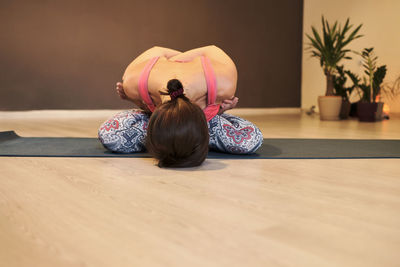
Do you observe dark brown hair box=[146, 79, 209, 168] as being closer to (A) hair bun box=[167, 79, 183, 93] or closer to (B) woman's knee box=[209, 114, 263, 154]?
(A) hair bun box=[167, 79, 183, 93]

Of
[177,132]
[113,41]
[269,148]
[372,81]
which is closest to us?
[177,132]

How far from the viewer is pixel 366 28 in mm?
4969

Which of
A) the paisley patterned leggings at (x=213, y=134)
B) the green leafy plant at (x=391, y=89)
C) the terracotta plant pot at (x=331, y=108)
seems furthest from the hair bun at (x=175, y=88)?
the green leafy plant at (x=391, y=89)

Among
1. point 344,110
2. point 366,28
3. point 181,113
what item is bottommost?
point 344,110

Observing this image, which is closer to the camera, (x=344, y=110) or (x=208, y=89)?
(x=208, y=89)

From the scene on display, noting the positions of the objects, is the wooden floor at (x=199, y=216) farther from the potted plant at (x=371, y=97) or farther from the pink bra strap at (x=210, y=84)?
the potted plant at (x=371, y=97)

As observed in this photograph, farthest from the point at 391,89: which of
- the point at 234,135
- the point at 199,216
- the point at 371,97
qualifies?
the point at 199,216

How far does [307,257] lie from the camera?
2.17ft

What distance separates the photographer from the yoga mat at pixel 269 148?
1713 millimetres

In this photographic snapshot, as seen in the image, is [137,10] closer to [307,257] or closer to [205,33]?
[205,33]

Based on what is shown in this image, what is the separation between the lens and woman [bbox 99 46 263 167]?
132 centimetres

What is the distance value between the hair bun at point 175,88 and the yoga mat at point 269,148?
0.38 metres

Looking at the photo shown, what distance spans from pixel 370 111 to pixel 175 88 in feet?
10.2

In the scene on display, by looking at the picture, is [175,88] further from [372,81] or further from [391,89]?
[391,89]
